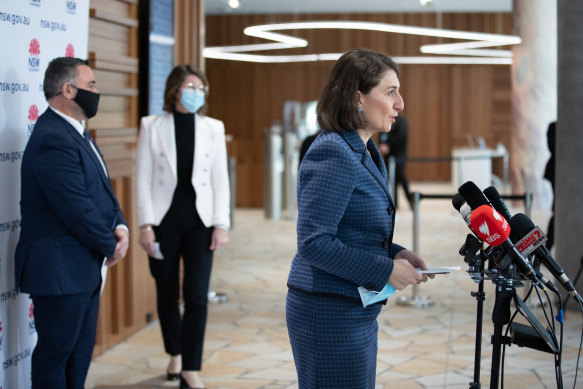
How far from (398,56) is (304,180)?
1880 cm

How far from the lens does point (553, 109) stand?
540 inches

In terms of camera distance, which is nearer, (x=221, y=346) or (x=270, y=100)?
(x=221, y=346)

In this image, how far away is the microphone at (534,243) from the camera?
2328 millimetres

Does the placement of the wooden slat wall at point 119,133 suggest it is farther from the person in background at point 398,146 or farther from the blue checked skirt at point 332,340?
the person in background at point 398,146

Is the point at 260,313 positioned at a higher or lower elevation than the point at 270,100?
lower

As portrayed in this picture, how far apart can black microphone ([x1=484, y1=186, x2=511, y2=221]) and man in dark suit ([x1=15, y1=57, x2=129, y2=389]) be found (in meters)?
1.71

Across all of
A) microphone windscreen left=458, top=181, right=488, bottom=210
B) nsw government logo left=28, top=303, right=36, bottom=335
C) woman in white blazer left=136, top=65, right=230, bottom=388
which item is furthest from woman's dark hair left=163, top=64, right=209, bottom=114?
microphone windscreen left=458, top=181, right=488, bottom=210

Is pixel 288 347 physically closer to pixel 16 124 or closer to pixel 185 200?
pixel 185 200

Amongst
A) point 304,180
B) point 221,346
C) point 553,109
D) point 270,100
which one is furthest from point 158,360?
point 270,100

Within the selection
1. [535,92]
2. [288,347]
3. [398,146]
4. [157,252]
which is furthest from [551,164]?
[535,92]

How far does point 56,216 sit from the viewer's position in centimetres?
349

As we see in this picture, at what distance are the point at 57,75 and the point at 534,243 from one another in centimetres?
218

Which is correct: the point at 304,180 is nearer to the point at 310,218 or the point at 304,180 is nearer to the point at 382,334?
the point at 310,218

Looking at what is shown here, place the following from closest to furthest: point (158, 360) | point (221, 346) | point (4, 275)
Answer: point (4, 275)
point (158, 360)
point (221, 346)
